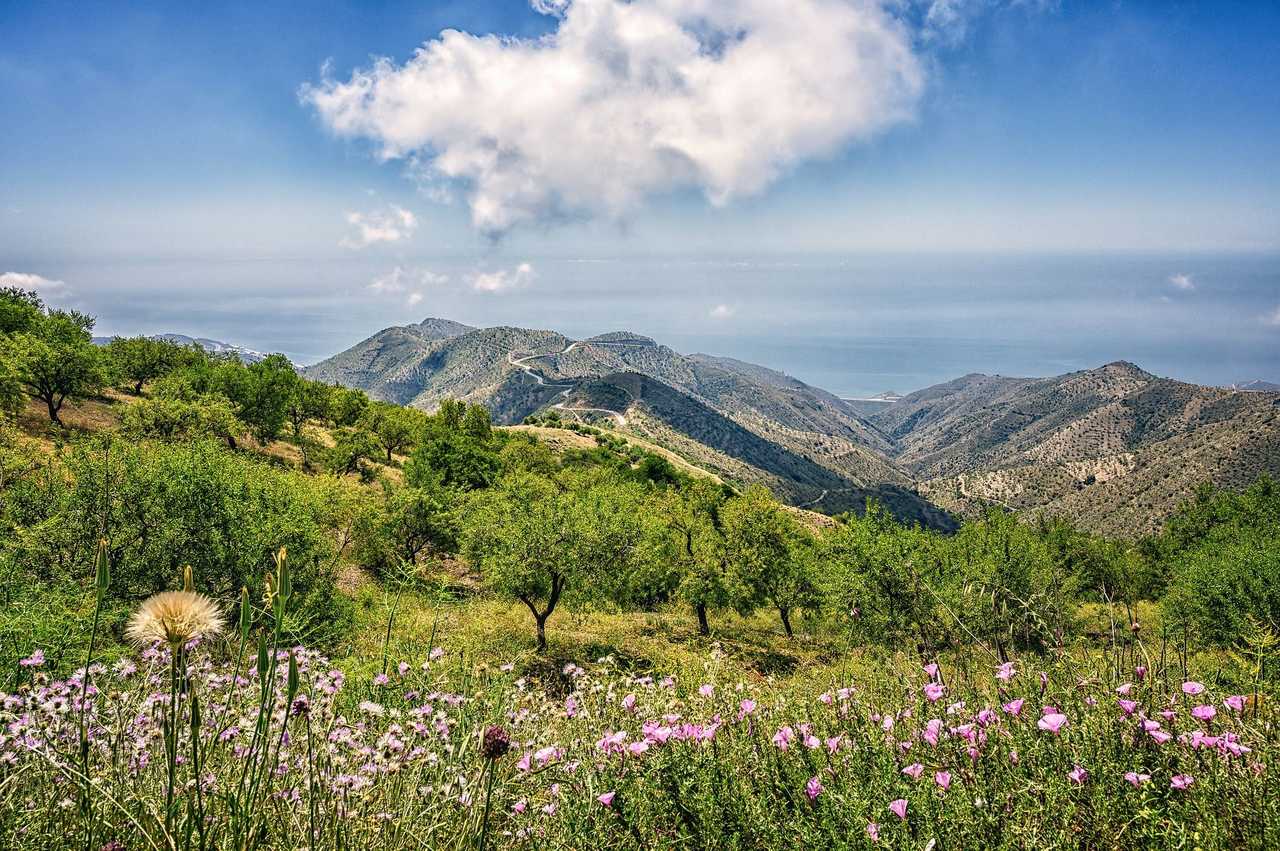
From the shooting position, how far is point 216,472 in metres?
20.1

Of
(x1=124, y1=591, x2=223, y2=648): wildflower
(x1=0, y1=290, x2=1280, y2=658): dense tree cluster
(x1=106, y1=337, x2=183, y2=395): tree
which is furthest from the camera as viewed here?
(x1=106, y1=337, x2=183, y2=395): tree

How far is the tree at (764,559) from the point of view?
29.2m

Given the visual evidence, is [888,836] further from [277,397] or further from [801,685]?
[277,397]

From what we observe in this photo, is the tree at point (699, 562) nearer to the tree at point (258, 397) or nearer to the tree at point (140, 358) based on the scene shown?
the tree at point (258, 397)

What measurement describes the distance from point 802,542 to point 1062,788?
3694cm

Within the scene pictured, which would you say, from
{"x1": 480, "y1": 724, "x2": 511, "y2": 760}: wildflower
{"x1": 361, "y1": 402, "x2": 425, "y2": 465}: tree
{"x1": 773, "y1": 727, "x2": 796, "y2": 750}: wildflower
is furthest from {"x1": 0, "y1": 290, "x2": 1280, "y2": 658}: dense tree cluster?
{"x1": 361, "y1": 402, "x2": 425, "y2": 465}: tree

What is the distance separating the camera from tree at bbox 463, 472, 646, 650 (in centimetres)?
2255

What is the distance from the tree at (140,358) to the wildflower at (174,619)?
6579cm

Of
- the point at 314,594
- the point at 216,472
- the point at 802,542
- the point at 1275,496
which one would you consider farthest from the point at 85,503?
the point at 1275,496

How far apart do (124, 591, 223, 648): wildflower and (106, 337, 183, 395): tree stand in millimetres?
65788

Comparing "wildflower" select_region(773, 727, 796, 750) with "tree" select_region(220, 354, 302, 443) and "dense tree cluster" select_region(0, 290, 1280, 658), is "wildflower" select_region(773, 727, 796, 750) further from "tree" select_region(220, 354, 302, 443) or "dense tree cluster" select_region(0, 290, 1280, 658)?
"tree" select_region(220, 354, 302, 443)

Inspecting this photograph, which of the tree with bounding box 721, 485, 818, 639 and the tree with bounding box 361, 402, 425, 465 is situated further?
the tree with bounding box 361, 402, 425, 465

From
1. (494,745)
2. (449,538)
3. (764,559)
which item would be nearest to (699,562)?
(764,559)

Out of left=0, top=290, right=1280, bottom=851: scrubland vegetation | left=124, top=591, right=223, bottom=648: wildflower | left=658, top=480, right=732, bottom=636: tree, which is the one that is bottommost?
left=658, top=480, right=732, bottom=636: tree
